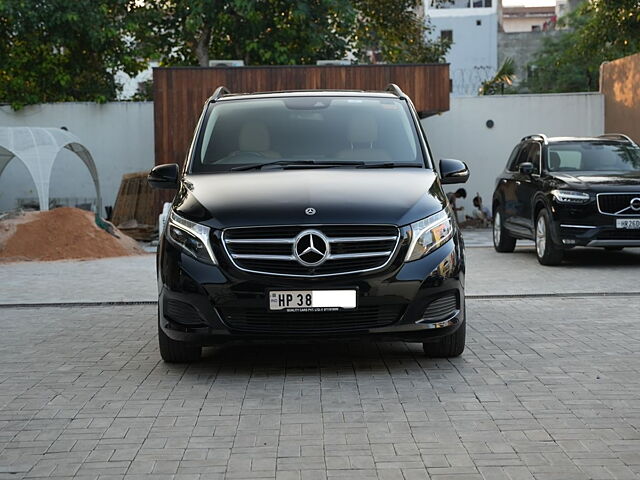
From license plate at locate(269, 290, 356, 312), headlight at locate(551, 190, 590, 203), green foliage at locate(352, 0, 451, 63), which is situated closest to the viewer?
license plate at locate(269, 290, 356, 312)

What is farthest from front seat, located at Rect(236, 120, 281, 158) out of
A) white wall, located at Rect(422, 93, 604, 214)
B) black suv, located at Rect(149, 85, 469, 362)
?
white wall, located at Rect(422, 93, 604, 214)

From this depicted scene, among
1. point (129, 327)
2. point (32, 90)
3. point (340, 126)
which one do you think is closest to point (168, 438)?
point (340, 126)

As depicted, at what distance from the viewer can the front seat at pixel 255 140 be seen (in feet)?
27.8

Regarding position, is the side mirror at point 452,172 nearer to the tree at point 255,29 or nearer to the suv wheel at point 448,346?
the suv wheel at point 448,346

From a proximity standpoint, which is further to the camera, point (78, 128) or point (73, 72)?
point (73, 72)

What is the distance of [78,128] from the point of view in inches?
1067

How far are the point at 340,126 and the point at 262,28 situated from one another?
79.5ft

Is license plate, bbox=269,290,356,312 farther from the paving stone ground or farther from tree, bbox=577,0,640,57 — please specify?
tree, bbox=577,0,640,57

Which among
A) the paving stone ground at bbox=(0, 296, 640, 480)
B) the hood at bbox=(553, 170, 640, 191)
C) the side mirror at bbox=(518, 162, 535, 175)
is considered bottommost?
the paving stone ground at bbox=(0, 296, 640, 480)

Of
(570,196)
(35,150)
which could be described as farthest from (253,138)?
(35,150)

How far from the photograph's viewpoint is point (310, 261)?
23.1 ft

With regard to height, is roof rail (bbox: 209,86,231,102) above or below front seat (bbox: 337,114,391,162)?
above

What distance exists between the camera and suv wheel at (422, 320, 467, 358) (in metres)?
7.70

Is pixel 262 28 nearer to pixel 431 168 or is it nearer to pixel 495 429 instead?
pixel 431 168
